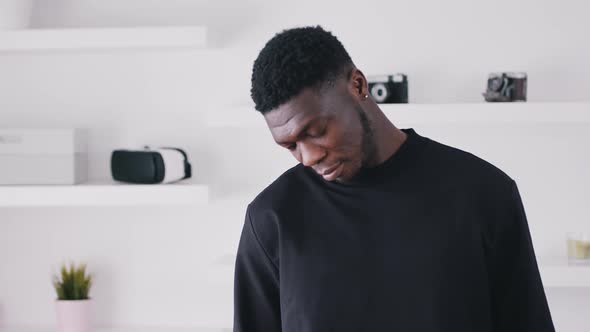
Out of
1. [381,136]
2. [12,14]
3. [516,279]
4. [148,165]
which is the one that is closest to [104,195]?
[148,165]

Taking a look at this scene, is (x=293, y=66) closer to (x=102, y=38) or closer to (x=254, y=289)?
(x=254, y=289)

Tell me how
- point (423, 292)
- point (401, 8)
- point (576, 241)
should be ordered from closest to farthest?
point (423, 292), point (576, 241), point (401, 8)

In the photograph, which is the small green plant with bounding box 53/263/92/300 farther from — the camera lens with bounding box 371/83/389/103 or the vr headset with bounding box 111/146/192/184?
the camera lens with bounding box 371/83/389/103

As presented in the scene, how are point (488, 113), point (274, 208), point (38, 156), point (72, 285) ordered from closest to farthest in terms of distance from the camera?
point (274, 208), point (488, 113), point (38, 156), point (72, 285)

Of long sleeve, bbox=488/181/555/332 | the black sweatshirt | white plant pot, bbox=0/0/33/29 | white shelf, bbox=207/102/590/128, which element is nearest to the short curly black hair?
the black sweatshirt

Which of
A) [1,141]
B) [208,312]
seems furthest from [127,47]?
[208,312]

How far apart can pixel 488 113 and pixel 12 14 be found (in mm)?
1146

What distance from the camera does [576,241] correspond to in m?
1.89

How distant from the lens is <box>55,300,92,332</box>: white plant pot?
2020 mm

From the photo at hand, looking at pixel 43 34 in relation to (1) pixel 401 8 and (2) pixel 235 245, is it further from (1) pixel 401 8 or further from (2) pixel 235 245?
(1) pixel 401 8

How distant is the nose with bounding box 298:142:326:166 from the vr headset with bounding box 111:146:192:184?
0.97m

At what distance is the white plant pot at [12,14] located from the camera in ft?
6.48

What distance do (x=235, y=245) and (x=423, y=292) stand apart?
1135 millimetres

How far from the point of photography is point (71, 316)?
2.02 m
